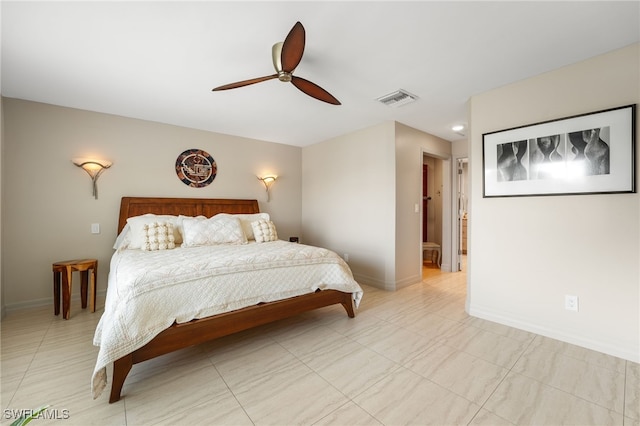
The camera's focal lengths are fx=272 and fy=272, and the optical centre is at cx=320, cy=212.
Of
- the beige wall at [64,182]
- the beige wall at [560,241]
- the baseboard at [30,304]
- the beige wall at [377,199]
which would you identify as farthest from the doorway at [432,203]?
the baseboard at [30,304]

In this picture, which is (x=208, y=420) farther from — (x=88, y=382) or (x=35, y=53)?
(x=35, y=53)

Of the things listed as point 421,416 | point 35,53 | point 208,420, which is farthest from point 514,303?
point 35,53

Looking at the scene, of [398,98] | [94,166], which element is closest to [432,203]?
[398,98]

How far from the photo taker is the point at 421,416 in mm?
1558

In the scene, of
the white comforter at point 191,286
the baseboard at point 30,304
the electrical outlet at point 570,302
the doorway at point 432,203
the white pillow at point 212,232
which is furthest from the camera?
the doorway at point 432,203

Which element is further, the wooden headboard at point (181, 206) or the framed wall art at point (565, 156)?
the wooden headboard at point (181, 206)

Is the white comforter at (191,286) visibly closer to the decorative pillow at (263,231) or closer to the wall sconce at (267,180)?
the decorative pillow at (263,231)

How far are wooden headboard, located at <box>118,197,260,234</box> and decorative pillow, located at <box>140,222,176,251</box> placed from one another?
656 millimetres

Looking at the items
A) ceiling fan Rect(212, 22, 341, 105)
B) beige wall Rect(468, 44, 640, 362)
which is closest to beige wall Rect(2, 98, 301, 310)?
ceiling fan Rect(212, 22, 341, 105)

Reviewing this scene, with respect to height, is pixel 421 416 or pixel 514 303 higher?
pixel 514 303

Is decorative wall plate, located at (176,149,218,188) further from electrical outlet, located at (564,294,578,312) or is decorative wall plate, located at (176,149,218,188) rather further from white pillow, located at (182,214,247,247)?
electrical outlet, located at (564,294,578,312)

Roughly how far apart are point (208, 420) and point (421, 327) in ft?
6.61

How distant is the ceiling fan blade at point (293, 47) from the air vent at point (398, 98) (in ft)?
4.63

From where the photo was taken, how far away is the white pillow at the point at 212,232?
3.29 m
